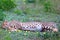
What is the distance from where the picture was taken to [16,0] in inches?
460

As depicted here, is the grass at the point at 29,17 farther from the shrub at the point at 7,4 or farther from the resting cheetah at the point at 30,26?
the resting cheetah at the point at 30,26

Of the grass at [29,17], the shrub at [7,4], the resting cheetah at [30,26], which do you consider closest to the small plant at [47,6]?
the grass at [29,17]

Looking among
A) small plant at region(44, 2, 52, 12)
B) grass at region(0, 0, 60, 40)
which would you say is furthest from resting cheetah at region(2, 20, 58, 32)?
small plant at region(44, 2, 52, 12)

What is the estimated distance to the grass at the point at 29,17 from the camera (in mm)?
6915

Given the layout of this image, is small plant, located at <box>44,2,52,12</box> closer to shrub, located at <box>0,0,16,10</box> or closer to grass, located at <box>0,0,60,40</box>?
grass, located at <box>0,0,60,40</box>

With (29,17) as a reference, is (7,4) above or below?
above

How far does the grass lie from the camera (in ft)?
22.7

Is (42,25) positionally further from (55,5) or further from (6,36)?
(55,5)

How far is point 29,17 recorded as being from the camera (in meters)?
9.48

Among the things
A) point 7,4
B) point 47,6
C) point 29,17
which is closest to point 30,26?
point 29,17

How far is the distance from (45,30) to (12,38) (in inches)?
52.4

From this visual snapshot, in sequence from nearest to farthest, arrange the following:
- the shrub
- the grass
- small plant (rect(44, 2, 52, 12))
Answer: the grass
the shrub
small plant (rect(44, 2, 52, 12))

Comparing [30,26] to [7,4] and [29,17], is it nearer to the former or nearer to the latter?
[29,17]

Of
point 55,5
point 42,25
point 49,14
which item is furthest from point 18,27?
point 55,5
